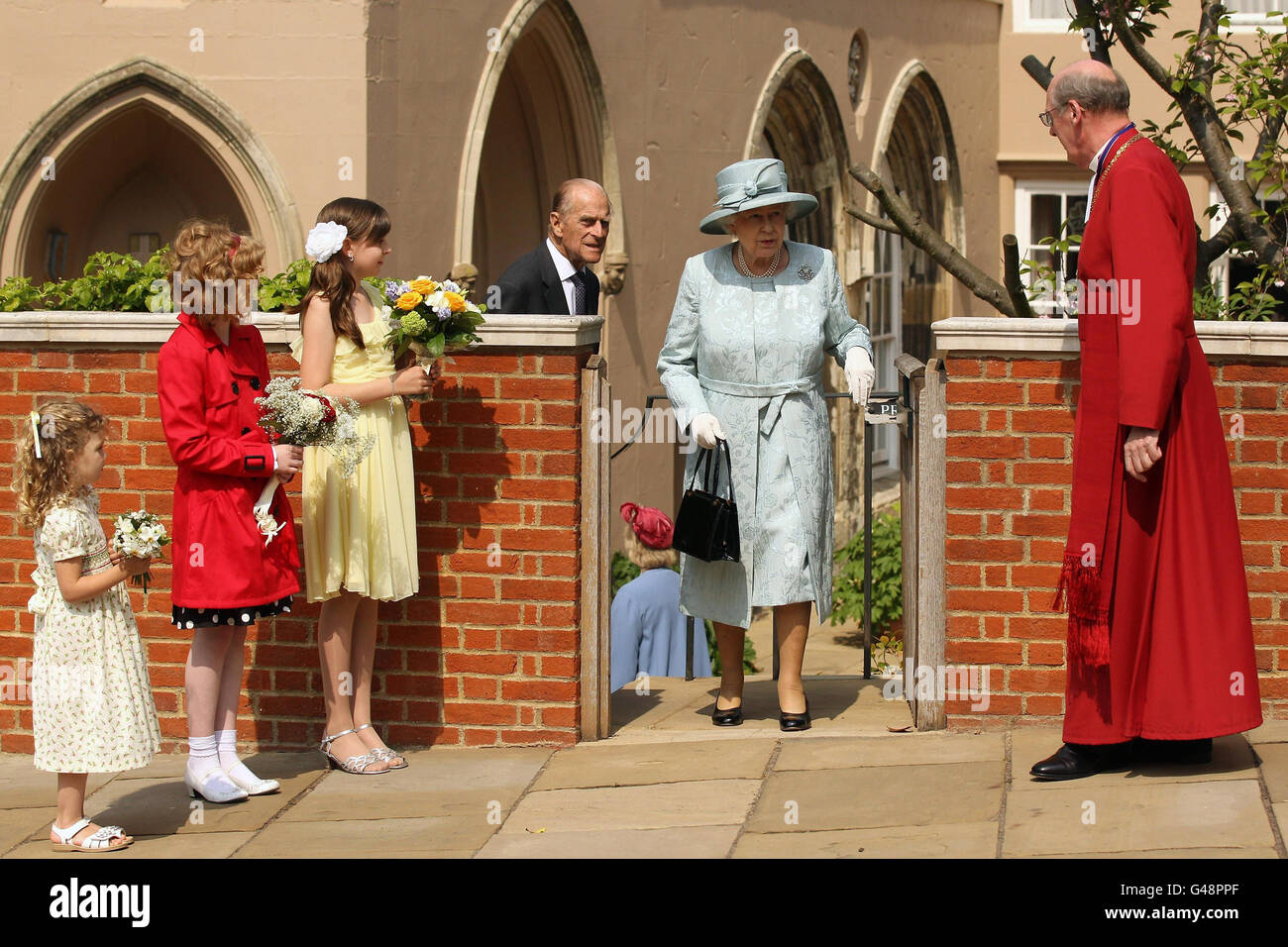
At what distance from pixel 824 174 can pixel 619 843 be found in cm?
1120

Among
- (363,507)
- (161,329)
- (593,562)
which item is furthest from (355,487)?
(161,329)

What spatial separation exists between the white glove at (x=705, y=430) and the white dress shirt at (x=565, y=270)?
95 centimetres

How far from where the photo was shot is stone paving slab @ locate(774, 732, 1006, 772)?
17.7 ft

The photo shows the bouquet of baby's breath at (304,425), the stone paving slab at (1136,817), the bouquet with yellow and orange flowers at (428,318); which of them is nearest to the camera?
the stone paving slab at (1136,817)

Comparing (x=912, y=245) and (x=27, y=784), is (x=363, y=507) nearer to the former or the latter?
(x=27, y=784)

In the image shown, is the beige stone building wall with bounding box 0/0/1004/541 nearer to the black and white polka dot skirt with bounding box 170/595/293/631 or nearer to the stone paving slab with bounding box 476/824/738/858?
the black and white polka dot skirt with bounding box 170/595/293/631

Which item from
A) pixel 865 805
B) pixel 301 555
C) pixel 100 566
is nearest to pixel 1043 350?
pixel 865 805

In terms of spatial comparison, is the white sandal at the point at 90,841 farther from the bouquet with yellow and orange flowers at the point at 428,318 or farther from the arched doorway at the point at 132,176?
the arched doorway at the point at 132,176

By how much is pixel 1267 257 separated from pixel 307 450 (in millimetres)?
5014

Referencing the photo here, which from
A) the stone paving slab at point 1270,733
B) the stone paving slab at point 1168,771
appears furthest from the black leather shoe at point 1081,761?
the stone paving slab at point 1270,733

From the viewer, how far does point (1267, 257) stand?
8.20 metres

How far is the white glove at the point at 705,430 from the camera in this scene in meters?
5.55

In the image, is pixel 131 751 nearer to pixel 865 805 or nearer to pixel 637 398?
pixel 865 805

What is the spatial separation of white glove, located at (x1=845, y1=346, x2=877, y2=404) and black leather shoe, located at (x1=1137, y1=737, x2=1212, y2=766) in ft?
4.55
